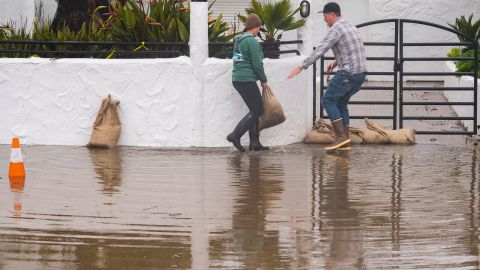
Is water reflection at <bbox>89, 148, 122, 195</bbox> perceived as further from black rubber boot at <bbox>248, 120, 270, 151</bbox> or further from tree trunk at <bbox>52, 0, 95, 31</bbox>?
tree trunk at <bbox>52, 0, 95, 31</bbox>

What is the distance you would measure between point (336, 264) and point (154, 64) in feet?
23.6

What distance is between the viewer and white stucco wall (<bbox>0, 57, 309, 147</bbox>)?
593 inches

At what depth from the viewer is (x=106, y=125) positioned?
15.0 m

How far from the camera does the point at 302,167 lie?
44.1ft

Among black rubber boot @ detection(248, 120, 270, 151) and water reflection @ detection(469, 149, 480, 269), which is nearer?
water reflection @ detection(469, 149, 480, 269)

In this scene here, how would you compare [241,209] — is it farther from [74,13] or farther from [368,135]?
[74,13]

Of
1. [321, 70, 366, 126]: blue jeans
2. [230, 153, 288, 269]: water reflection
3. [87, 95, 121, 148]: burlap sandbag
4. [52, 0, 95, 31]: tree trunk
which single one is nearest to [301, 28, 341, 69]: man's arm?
[321, 70, 366, 126]: blue jeans

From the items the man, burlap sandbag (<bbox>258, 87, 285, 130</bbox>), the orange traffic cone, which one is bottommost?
the orange traffic cone

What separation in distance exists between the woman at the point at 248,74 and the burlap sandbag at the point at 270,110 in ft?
0.23

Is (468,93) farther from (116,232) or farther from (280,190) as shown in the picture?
(116,232)

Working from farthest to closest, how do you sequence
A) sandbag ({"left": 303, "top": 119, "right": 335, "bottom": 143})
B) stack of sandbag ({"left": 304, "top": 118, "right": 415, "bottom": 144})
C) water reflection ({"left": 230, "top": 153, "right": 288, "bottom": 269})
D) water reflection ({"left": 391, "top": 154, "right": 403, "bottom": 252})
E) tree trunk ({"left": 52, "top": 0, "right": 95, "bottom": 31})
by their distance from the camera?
1. tree trunk ({"left": 52, "top": 0, "right": 95, "bottom": 31})
2. sandbag ({"left": 303, "top": 119, "right": 335, "bottom": 143})
3. stack of sandbag ({"left": 304, "top": 118, "right": 415, "bottom": 144})
4. water reflection ({"left": 391, "top": 154, "right": 403, "bottom": 252})
5. water reflection ({"left": 230, "top": 153, "right": 288, "bottom": 269})

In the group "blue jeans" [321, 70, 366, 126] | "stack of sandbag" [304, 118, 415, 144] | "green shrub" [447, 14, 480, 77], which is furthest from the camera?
"green shrub" [447, 14, 480, 77]

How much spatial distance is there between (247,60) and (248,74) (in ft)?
0.57

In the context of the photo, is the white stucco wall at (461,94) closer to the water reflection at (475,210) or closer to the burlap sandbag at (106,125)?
the water reflection at (475,210)
